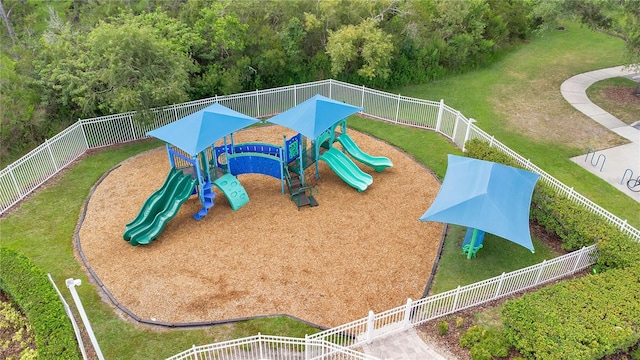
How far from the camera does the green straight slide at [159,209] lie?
495 inches

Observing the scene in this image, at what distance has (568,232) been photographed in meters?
12.4

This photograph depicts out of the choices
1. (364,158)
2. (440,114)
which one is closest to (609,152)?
(440,114)

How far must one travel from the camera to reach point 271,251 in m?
12.4

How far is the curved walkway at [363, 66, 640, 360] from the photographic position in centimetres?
Result: 967

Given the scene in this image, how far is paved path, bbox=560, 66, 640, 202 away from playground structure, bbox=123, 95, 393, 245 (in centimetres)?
780

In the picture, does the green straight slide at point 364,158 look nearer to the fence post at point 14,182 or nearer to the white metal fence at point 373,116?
the white metal fence at point 373,116

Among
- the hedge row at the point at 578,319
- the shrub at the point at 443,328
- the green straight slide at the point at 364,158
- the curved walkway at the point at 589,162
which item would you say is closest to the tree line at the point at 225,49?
the curved walkway at the point at 589,162

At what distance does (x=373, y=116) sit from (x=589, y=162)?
860cm

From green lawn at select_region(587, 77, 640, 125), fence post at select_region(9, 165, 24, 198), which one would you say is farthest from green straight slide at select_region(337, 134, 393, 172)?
green lawn at select_region(587, 77, 640, 125)

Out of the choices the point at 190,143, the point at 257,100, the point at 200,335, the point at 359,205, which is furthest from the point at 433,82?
the point at 200,335

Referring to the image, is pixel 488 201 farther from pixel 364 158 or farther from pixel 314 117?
pixel 314 117

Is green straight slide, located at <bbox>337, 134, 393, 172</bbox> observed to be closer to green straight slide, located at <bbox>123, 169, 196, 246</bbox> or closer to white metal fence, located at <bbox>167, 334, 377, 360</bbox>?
green straight slide, located at <bbox>123, 169, 196, 246</bbox>

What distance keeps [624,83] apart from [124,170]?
78.9 ft

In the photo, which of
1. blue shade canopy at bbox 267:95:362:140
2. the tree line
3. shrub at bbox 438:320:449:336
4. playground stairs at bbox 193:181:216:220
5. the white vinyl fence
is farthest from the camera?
the tree line
